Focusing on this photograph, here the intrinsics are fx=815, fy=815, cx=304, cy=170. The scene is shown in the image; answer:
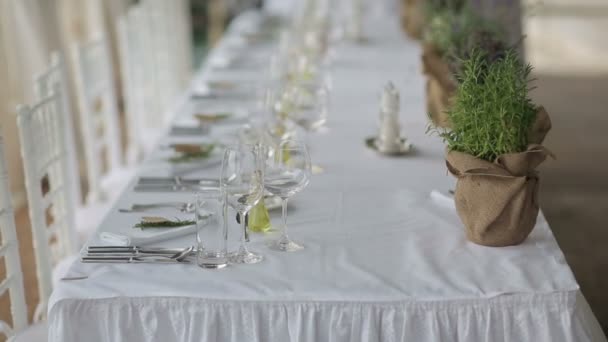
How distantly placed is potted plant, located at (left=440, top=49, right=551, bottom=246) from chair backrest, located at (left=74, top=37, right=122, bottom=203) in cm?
196

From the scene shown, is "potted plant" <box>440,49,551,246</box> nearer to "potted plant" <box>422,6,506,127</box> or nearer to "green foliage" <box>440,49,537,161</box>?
"green foliage" <box>440,49,537,161</box>

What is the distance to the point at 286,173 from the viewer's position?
175 centimetres

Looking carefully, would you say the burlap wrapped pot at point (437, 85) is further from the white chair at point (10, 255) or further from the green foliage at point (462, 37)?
the white chair at point (10, 255)

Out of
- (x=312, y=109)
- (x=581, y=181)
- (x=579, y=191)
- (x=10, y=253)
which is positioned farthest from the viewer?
(x=581, y=181)

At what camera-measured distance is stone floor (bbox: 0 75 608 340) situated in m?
3.60

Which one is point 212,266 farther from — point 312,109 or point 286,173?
point 312,109

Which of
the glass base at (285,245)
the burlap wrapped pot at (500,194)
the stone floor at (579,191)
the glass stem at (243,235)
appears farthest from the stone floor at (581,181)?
the glass stem at (243,235)

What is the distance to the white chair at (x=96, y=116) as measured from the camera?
3.38 m

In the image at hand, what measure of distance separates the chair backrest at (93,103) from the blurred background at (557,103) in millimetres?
593

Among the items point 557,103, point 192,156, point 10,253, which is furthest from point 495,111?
point 557,103

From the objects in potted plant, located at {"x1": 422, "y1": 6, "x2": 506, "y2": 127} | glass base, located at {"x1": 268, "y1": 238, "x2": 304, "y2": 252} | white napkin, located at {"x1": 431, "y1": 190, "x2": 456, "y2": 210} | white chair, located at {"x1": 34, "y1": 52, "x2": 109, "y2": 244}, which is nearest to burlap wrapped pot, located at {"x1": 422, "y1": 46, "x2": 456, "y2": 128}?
potted plant, located at {"x1": 422, "y1": 6, "x2": 506, "y2": 127}

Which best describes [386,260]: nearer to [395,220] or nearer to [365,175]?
[395,220]

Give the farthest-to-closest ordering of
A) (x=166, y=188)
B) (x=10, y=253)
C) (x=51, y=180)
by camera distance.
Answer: (x=51, y=180), (x=166, y=188), (x=10, y=253)

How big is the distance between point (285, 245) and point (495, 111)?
21.0 inches
